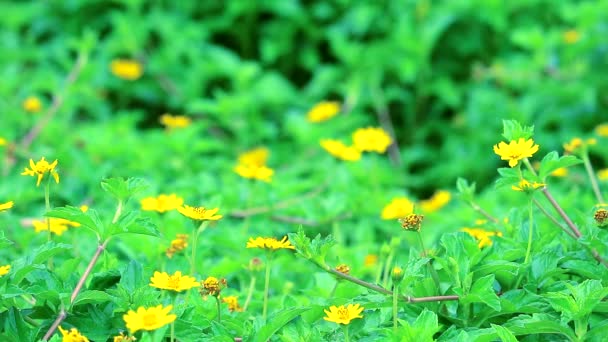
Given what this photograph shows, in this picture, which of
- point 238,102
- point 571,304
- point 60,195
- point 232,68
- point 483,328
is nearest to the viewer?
point 571,304

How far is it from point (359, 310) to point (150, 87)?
2.87m

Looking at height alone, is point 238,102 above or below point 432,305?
above

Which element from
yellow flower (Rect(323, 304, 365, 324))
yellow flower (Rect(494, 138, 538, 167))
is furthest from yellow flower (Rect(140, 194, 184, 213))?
yellow flower (Rect(494, 138, 538, 167))

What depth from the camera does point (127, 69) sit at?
161 inches

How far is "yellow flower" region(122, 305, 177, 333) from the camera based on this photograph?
130 cm

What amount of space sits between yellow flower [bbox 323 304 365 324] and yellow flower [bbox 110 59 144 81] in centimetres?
276

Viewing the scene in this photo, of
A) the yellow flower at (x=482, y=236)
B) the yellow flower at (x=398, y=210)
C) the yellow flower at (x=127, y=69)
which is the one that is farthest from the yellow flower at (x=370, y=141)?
the yellow flower at (x=127, y=69)

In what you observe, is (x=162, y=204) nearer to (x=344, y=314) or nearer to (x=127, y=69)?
(x=344, y=314)

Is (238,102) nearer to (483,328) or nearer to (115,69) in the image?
(115,69)

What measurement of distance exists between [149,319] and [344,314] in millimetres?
309

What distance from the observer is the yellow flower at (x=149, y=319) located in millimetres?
1304

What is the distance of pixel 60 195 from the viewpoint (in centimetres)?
306

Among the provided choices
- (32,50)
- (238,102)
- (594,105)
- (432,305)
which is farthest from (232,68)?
(432,305)

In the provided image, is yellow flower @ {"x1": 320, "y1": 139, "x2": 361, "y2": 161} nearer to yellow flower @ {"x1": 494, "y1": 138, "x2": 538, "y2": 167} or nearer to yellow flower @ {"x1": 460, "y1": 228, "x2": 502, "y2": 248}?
yellow flower @ {"x1": 460, "y1": 228, "x2": 502, "y2": 248}
